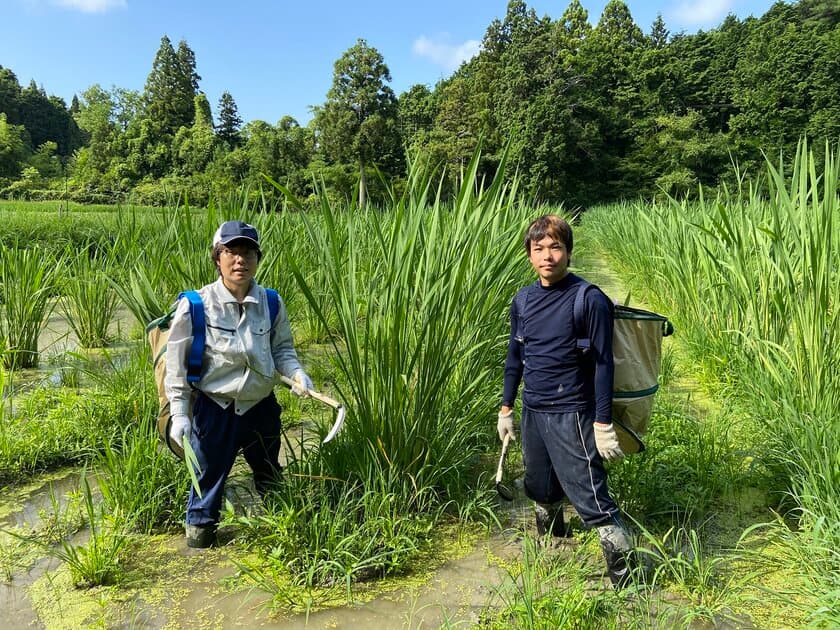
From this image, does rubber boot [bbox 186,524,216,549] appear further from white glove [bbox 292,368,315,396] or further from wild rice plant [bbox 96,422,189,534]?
white glove [bbox 292,368,315,396]

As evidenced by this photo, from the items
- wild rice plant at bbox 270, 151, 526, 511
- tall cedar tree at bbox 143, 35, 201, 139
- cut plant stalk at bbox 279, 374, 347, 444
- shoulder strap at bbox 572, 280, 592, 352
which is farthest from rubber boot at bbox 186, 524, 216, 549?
tall cedar tree at bbox 143, 35, 201, 139

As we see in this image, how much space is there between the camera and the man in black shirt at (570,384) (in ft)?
5.48

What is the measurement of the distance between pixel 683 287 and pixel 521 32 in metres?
35.5

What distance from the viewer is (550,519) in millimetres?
2008

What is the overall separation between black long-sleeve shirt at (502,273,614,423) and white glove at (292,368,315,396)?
2.68ft

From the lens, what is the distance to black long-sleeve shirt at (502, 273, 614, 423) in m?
1.67

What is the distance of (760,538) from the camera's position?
1.95 meters

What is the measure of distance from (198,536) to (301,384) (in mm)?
712

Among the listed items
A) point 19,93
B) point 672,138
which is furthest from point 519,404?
point 19,93

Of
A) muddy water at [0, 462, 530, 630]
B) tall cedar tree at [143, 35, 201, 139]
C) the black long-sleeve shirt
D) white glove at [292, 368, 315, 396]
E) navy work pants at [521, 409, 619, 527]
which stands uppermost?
tall cedar tree at [143, 35, 201, 139]

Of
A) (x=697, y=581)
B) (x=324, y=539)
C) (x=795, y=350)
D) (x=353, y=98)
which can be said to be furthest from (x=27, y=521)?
(x=353, y=98)

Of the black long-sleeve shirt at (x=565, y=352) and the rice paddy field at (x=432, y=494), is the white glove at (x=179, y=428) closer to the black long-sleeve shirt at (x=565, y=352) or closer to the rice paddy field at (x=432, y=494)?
the rice paddy field at (x=432, y=494)

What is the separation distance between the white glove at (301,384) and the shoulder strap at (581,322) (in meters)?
0.98

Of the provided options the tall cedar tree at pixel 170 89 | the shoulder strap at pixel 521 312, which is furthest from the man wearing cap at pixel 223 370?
the tall cedar tree at pixel 170 89
